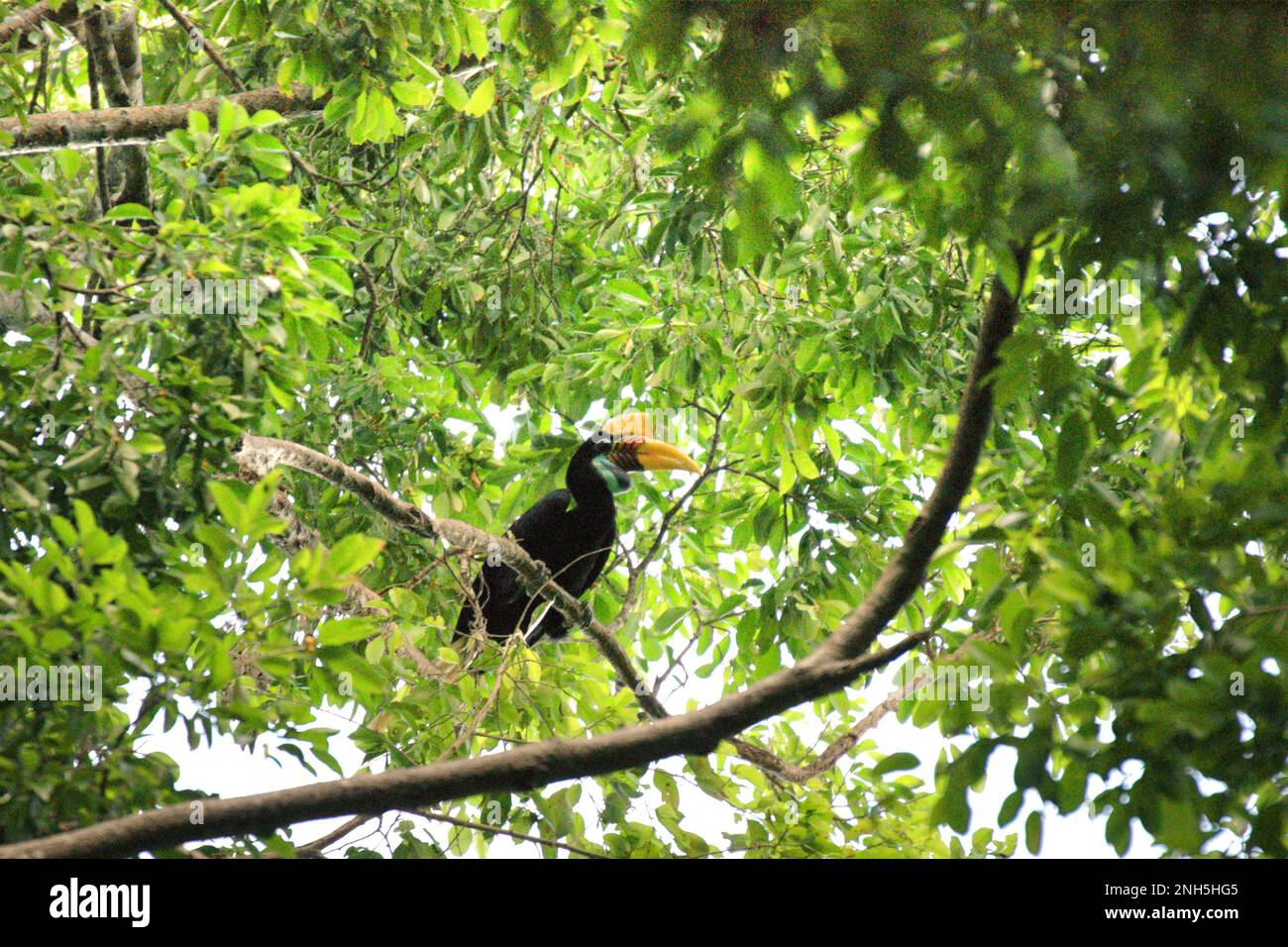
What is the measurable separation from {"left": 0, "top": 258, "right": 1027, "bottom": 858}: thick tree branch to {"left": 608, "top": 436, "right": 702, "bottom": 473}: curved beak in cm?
436

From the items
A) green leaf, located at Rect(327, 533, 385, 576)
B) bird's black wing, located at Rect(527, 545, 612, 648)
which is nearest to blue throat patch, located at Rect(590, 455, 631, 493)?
bird's black wing, located at Rect(527, 545, 612, 648)

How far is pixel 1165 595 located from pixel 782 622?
9.05ft

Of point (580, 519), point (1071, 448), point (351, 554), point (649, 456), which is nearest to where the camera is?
point (351, 554)

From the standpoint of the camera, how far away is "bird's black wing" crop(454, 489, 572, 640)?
6109 millimetres

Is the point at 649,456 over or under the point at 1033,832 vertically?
over

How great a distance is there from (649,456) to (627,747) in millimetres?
4663

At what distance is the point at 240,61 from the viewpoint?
555 centimetres

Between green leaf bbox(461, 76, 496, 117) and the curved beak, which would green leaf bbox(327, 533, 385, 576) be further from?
the curved beak

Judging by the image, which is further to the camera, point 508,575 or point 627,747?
point 508,575

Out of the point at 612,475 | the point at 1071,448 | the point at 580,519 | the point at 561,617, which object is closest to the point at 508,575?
the point at 561,617

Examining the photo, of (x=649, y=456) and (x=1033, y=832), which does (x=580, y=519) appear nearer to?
(x=649, y=456)

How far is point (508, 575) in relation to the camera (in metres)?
6.04

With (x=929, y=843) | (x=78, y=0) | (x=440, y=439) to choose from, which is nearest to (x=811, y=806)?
(x=929, y=843)
